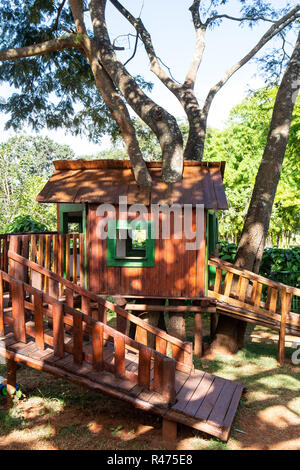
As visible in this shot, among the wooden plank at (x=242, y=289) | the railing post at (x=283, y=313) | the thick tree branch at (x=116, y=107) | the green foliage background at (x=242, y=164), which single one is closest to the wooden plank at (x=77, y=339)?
the thick tree branch at (x=116, y=107)

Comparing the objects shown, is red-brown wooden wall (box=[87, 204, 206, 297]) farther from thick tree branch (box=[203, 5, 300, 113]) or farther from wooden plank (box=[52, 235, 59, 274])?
thick tree branch (box=[203, 5, 300, 113])

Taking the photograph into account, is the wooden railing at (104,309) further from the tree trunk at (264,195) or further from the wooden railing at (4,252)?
the tree trunk at (264,195)

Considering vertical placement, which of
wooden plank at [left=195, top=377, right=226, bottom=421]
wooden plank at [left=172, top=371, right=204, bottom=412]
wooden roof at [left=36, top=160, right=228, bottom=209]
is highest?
wooden roof at [left=36, top=160, right=228, bottom=209]

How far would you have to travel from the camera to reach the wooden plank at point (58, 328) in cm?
589

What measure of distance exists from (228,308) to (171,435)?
3638 mm

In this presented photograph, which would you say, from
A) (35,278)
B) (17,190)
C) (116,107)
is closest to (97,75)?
(116,107)

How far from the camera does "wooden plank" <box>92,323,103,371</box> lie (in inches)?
230

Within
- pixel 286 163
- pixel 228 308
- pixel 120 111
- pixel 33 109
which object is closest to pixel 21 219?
pixel 33 109

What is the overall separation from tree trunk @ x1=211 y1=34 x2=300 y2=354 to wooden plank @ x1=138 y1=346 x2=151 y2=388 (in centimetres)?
437

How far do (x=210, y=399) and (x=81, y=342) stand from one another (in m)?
2.05

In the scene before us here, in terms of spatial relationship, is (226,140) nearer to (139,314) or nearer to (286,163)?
(286,163)

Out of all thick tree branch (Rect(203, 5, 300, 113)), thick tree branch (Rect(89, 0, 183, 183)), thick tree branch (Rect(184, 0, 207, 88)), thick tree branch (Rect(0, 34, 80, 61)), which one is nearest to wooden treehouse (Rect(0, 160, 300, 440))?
thick tree branch (Rect(89, 0, 183, 183))

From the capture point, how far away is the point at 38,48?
962cm
